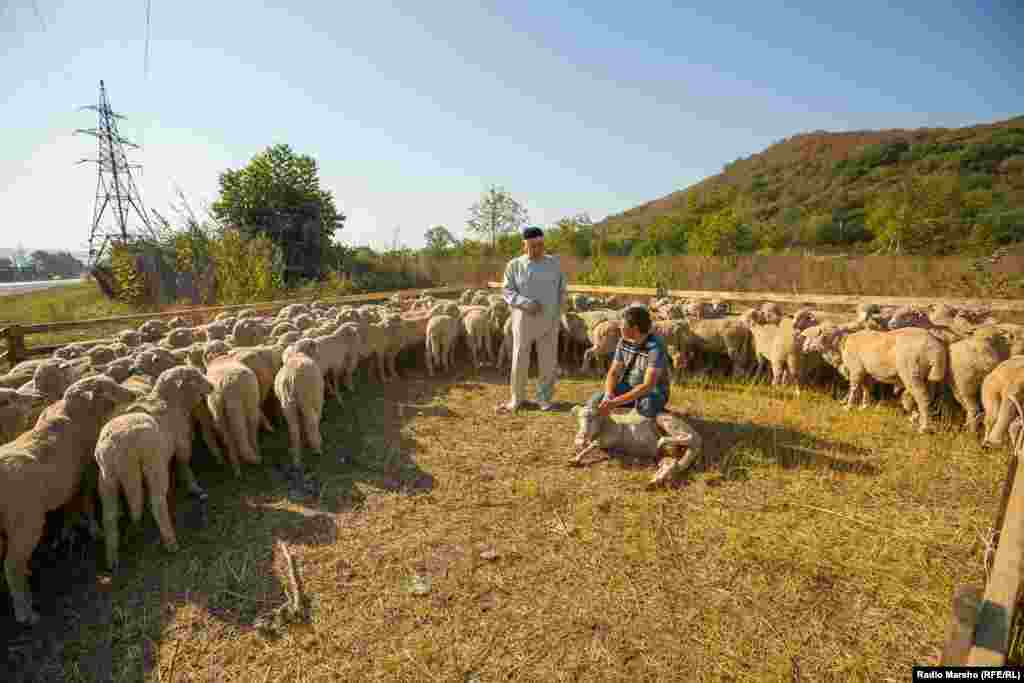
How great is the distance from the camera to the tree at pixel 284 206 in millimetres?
19234

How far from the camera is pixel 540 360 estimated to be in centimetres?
687

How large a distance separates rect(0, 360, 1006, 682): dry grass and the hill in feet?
72.8

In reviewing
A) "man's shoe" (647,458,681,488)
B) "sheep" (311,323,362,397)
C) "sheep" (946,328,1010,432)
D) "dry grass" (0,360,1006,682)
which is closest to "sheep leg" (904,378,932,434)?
"dry grass" (0,360,1006,682)

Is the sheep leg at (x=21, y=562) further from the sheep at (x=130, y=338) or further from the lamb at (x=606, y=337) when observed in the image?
Result: the lamb at (x=606, y=337)

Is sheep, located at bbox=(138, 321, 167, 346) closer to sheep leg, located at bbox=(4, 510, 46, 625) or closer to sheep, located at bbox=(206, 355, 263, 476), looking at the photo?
sheep, located at bbox=(206, 355, 263, 476)

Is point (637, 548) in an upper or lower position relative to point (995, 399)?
lower

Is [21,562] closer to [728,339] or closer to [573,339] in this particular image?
[573,339]

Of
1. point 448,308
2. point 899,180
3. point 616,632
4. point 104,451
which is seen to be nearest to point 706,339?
point 448,308

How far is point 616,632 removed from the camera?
293 cm

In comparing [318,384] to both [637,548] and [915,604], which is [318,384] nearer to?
[637,548]

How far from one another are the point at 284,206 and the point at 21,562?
1935cm

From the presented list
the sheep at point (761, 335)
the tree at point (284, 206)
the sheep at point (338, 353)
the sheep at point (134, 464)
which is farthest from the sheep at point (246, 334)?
the tree at point (284, 206)

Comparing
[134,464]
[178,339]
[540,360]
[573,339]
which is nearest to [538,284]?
[540,360]

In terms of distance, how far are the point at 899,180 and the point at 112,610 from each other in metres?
64.9
